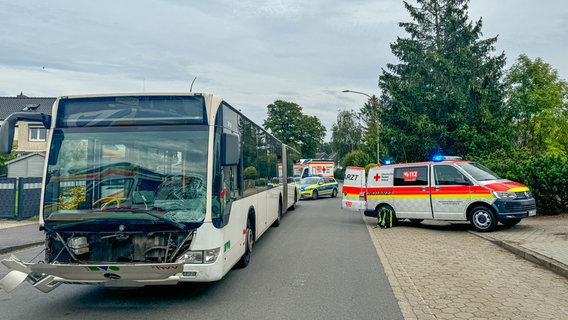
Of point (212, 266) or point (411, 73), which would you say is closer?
point (212, 266)

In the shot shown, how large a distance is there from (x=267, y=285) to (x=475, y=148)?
64.1ft

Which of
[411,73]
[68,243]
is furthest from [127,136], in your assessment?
[411,73]

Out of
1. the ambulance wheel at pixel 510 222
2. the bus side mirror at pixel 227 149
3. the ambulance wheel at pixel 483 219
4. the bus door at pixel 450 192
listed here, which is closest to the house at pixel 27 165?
the bus door at pixel 450 192

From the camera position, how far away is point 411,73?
89.2 feet

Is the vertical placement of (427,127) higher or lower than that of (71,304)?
higher

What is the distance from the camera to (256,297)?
6109mm

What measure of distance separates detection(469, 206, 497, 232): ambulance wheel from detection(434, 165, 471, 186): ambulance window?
2.54 feet

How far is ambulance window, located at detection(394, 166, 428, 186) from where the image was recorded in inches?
501

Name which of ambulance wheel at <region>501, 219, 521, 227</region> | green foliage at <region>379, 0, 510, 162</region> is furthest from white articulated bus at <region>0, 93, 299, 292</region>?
green foliage at <region>379, 0, 510, 162</region>

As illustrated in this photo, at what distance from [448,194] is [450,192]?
81 millimetres

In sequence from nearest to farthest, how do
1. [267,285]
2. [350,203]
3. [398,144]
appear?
[267,285]
[350,203]
[398,144]

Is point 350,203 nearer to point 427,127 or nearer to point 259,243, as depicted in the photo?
point 259,243

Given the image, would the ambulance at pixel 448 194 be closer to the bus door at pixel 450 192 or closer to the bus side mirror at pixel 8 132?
the bus door at pixel 450 192

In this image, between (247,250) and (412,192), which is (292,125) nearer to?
(412,192)
